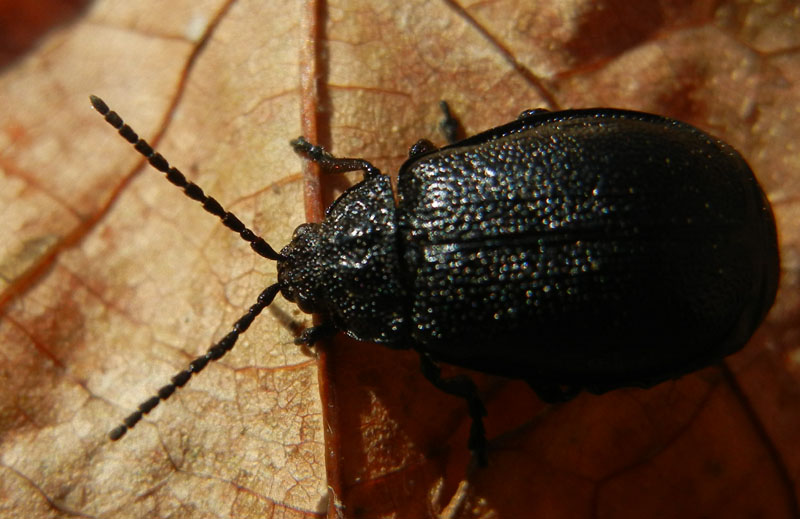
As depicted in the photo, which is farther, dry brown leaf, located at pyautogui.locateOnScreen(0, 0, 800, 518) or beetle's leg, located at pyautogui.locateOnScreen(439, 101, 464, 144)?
beetle's leg, located at pyautogui.locateOnScreen(439, 101, 464, 144)

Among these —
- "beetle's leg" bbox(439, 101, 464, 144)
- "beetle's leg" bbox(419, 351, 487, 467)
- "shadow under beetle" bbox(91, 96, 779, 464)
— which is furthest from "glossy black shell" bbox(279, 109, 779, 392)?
"beetle's leg" bbox(439, 101, 464, 144)

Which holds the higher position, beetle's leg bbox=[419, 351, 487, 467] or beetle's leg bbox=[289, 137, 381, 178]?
beetle's leg bbox=[289, 137, 381, 178]

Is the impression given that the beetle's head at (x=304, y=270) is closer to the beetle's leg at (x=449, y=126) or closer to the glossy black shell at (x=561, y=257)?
the glossy black shell at (x=561, y=257)

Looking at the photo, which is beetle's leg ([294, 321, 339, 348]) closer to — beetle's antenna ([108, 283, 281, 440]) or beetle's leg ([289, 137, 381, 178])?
beetle's antenna ([108, 283, 281, 440])

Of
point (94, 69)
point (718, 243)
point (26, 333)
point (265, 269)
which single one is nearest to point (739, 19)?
point (718, 243)

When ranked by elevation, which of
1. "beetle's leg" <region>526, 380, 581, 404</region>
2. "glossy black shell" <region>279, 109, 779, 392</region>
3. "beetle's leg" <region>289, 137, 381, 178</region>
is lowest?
"beetle's leg" <region>526, 380, 581, 404</region>

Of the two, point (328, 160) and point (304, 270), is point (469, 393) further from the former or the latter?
point (328, 160)

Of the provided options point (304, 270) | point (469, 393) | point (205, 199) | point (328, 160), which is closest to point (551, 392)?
point (469, 393)
